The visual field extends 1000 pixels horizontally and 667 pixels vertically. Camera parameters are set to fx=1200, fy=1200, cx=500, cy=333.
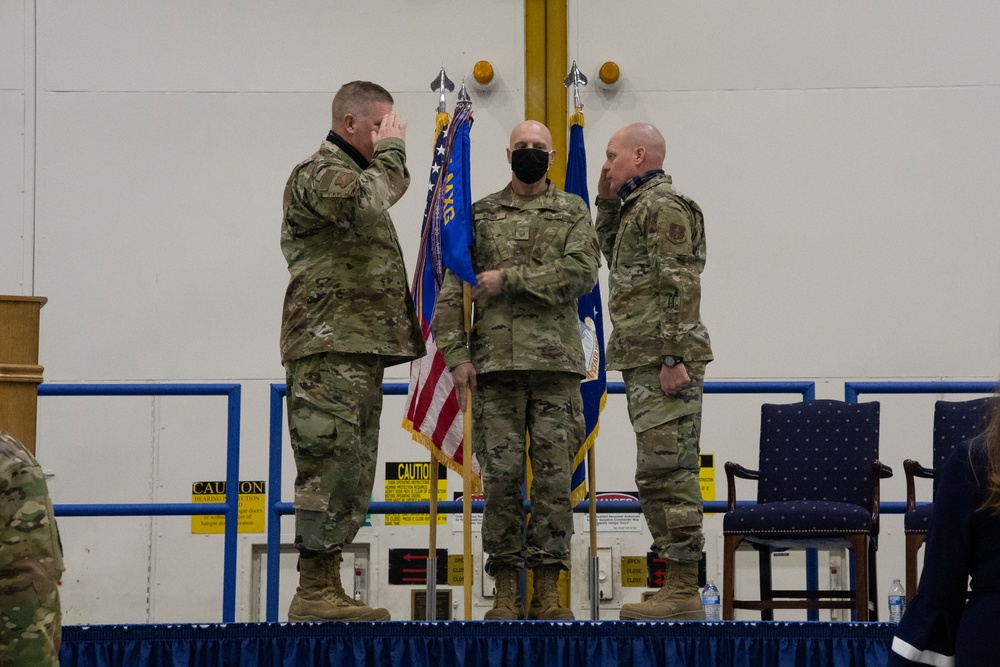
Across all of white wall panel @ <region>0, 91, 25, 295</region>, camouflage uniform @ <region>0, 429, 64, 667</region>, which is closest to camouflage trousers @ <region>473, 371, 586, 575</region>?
camouflage uniform @ <region>0, 429, 64, 667</region>

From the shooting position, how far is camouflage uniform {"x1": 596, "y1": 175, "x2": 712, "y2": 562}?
3926mm

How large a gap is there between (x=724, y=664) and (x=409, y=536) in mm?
2496

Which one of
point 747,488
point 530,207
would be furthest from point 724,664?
point 747,488

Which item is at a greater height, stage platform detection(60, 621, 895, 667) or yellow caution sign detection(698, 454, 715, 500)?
yellow caution sign detection(698, 454, 715, 500)

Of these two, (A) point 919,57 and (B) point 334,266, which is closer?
(B) point 334,266

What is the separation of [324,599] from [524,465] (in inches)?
31.2

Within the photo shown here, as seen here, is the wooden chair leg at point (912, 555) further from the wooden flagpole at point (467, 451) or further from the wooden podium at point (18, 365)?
the wooden podium at point (18, 365)

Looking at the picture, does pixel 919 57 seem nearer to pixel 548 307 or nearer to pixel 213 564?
pixel 548 307

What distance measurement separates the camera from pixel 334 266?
3.71 meters

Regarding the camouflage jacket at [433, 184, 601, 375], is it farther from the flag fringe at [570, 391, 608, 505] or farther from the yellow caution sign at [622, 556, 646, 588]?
the yellow caution sign at [622, 556, 646, 588]

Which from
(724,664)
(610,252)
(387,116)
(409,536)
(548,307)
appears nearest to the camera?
(724,664)

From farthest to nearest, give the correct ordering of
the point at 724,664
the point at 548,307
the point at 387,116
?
the point at 548,307, the point at 387,116, the point at 724,664

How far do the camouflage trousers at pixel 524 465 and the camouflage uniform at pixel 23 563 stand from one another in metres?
2.33

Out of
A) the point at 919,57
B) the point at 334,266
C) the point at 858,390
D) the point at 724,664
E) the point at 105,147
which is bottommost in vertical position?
the point at 724,664
